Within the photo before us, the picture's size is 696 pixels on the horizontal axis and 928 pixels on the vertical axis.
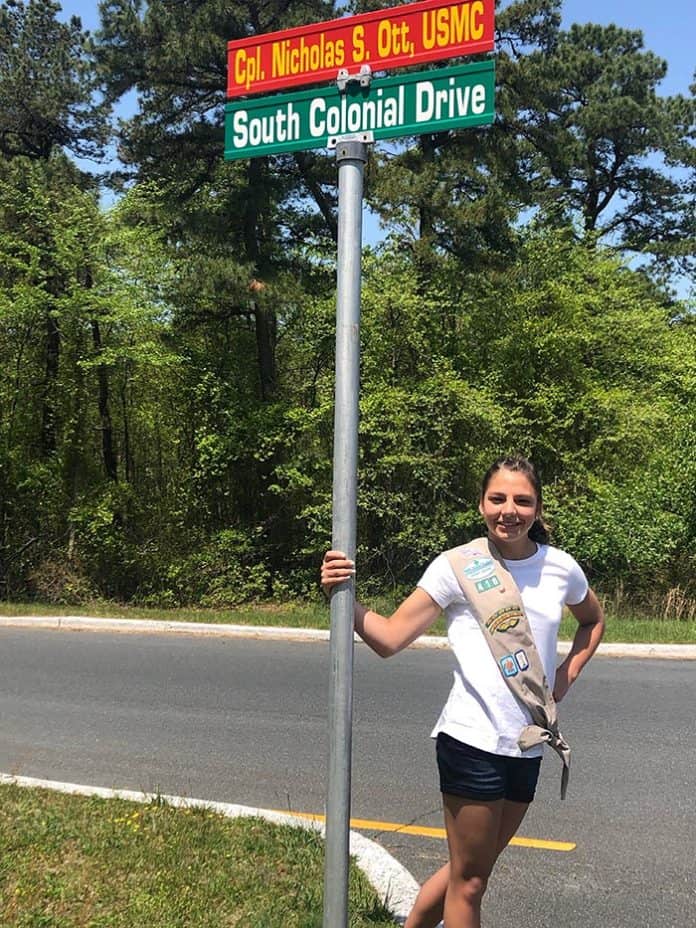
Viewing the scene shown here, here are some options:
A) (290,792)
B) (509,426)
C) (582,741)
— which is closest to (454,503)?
(509,426)

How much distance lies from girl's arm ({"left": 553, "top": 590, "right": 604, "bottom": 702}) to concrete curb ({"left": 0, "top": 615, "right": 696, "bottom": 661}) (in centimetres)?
703

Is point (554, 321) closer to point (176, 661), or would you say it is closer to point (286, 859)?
point (176, 661)

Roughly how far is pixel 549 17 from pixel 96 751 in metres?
17.9

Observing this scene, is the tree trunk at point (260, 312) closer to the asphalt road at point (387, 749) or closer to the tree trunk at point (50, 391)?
the tree trunk at point (50, 391)

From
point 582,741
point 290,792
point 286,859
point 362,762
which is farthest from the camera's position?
point 582,741

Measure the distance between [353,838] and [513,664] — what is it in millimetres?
2051

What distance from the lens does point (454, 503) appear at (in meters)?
15.3

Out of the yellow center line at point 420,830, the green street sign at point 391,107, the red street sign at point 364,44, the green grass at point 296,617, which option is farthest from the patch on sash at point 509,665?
the green grass at point 296,617

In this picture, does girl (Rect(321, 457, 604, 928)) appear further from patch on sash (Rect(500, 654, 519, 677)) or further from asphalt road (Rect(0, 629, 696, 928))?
asphalt road (Rect(0, 629, 696, 928))

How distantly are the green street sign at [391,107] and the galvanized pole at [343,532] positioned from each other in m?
0.09

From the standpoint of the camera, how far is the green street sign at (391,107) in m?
2.55

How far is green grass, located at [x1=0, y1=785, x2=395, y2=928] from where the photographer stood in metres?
3.31

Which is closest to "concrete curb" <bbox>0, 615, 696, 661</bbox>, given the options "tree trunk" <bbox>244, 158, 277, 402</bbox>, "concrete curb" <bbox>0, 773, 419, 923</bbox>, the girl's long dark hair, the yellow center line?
the yellow center line

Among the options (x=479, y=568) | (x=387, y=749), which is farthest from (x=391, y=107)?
(x=387, y=749)
